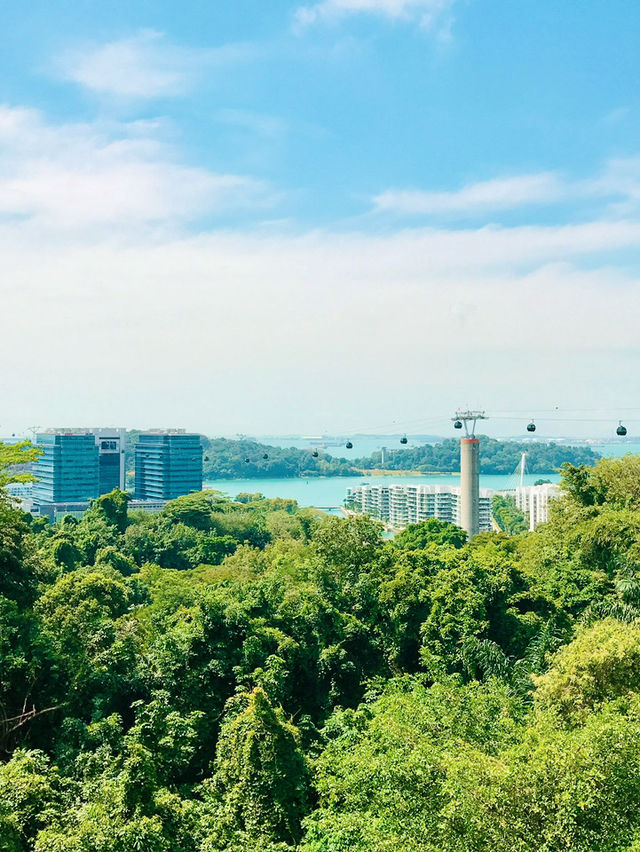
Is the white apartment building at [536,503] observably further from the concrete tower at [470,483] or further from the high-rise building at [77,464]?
the high-rise building at [77,464]

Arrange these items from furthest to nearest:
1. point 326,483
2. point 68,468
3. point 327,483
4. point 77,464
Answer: point 327,483
point 326,483
point 77,464
point 68,468

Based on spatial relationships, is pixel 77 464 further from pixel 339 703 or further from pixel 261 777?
pixel 261 777

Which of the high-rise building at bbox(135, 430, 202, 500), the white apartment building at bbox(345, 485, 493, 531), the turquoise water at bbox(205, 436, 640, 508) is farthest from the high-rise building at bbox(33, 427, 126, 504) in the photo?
the turquoise water at bbox(205, 436, 640, 508)

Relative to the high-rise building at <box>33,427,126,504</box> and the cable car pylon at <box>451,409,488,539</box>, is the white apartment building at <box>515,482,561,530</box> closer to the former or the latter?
the cable car pylon at <box>451,409,488,539</box>

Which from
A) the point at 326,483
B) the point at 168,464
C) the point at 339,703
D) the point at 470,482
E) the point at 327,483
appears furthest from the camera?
the point at 327,483

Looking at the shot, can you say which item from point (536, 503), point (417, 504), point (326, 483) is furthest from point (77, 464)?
point (326, 483)

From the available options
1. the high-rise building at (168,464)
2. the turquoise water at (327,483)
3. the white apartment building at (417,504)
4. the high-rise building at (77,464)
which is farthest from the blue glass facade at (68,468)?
the turquoise water at (327,483)
